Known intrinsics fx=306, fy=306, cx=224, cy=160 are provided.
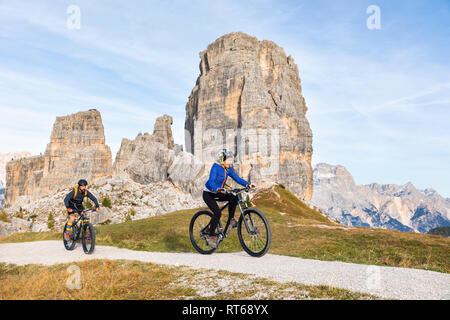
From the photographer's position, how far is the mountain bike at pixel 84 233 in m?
12.9

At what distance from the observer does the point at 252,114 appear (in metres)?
100

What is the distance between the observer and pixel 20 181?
15088 cm

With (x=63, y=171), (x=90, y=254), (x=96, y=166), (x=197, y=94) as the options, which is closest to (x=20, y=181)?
(x=63, y=171)

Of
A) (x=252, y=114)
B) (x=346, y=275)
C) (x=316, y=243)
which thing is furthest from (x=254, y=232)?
(x=252, y=114)

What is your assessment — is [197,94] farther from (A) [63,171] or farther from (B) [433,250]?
(B) [433,250]

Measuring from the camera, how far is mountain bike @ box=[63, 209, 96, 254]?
42.4 ft

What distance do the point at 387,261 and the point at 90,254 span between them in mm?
12467

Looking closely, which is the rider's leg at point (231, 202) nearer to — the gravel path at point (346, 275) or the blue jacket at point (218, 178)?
the blue jacket at point (218, 178)

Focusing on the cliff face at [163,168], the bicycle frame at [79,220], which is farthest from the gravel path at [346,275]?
the cliff face at [163,168]

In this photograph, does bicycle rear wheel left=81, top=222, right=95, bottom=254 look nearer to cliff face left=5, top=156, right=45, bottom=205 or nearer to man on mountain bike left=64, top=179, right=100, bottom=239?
man on mountain bike left=64, top=179, right=100, bottom=239

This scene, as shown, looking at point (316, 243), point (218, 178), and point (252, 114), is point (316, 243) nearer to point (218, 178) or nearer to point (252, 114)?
point (218, 178)

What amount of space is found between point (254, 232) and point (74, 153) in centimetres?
12744

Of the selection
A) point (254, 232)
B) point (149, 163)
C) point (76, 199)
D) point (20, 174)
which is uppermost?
point (20, 174)

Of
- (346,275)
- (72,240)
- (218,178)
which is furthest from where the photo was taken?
(72,240)
